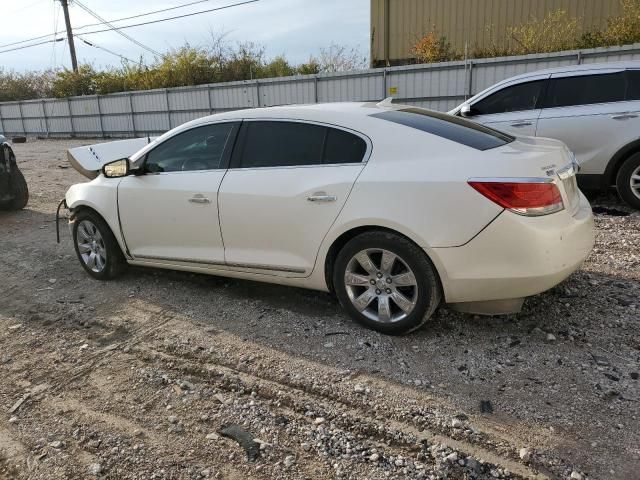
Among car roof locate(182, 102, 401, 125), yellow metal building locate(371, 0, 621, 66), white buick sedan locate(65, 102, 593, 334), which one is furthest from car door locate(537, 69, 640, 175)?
yellow metal building locate(371, 0, 621, 66)

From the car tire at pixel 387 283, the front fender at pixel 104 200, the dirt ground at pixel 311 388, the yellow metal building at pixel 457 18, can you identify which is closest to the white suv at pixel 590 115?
the dirt ground at pixel 311 388

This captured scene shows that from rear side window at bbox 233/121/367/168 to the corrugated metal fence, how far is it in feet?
35.4

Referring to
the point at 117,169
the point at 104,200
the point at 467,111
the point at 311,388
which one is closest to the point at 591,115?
the point at 467,111

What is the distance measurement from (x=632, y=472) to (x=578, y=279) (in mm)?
2312

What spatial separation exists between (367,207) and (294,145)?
2.73ft

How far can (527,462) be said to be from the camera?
7.77 feet

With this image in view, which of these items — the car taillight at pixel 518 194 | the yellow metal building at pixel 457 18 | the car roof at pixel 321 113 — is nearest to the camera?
the car taillight at pixel 518 194

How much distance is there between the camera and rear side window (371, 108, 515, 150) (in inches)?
137

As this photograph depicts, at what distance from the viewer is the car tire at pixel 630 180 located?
244 inches

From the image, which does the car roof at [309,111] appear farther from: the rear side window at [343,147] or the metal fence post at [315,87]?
the metal fence post at [315,87]

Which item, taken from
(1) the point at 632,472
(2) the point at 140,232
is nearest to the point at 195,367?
(2) the point at 140,232

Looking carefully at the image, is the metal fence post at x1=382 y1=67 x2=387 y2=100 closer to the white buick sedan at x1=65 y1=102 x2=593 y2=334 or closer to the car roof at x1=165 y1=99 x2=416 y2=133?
the car roof at x1=165 y1=99 x2=416 y2=133

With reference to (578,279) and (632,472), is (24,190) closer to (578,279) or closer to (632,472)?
(578,279)

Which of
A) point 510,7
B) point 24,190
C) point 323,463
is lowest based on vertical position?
point 323,463
